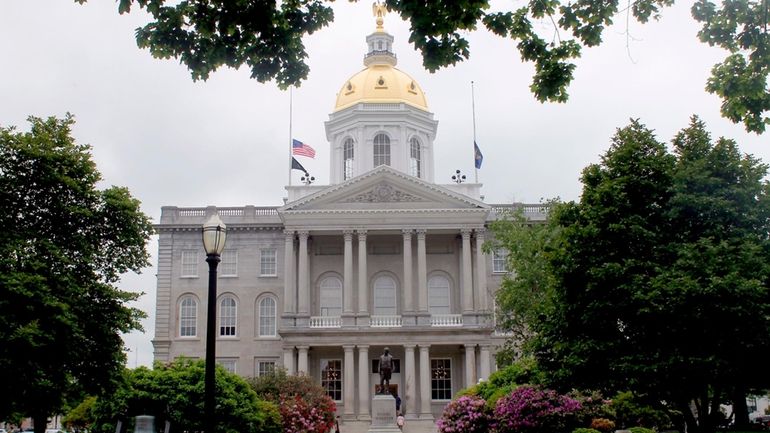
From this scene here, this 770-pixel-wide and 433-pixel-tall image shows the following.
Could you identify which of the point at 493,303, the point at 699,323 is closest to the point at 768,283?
A: the point at 699,323

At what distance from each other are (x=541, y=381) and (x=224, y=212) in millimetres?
35678

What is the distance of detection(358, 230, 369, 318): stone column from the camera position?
54969 mm

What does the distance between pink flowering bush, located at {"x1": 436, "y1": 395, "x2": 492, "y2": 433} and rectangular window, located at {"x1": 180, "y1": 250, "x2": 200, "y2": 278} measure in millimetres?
30389

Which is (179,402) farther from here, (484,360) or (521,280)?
(484,360)

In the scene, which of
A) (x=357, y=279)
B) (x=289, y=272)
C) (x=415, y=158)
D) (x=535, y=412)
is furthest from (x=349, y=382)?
(x=535, y=412)

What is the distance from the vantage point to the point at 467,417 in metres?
32.8

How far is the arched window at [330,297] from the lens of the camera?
59094mm

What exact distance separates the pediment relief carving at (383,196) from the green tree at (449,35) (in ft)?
145

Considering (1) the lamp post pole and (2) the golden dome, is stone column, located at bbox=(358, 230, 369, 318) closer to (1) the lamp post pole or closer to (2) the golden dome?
(2) the golden dome

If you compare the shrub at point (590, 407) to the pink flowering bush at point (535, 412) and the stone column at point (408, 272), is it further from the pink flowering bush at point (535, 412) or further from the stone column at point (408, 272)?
the stone column at point (408, 272)

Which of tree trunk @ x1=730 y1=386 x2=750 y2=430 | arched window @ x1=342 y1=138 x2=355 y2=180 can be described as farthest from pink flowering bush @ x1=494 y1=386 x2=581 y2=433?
arched window @ x1=342 y1=138 x2=355 y2=180

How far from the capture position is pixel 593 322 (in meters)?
27.7

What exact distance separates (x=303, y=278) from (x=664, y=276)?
3233cm

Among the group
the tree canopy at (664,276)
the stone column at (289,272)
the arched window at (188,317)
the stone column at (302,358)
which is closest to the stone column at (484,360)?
the stone column at (302,358)
